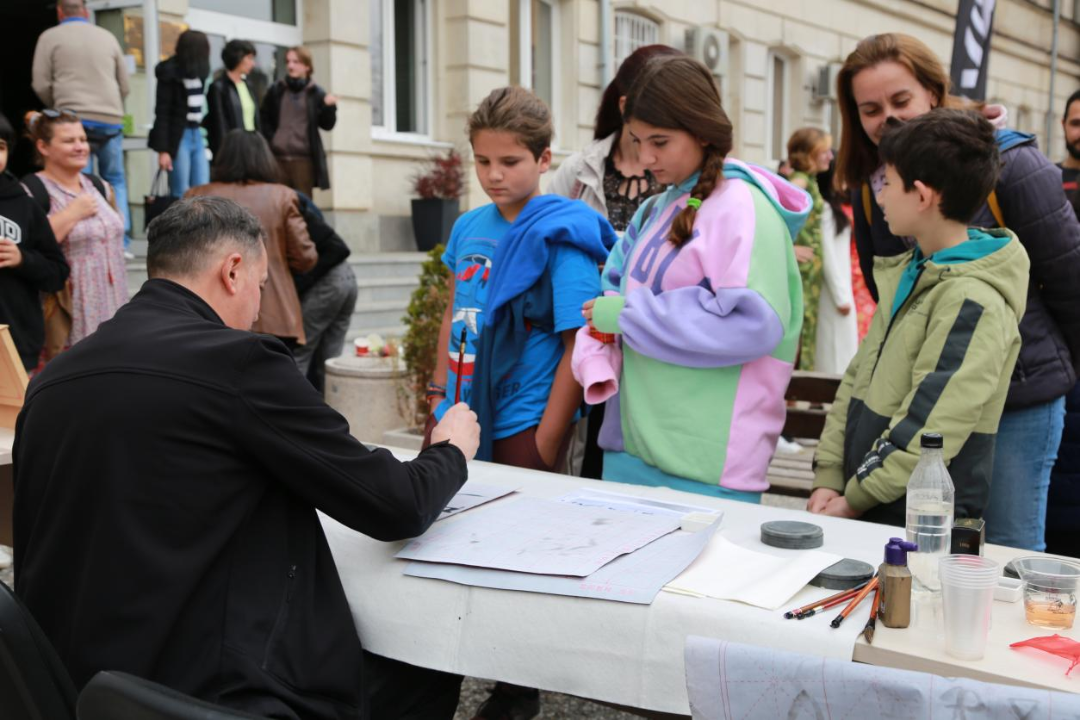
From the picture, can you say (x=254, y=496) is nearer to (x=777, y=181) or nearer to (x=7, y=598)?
(x=7, y=598)

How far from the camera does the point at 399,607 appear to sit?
1985mm

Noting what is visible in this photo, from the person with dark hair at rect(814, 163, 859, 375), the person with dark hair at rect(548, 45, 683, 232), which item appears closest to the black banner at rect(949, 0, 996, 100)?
the person with dark hair at rect(814, 163, 859, 375)

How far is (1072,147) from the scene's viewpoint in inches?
169

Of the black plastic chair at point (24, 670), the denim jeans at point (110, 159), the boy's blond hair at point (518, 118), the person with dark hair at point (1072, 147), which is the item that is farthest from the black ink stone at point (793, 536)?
the denim jeans at point (110, 159)

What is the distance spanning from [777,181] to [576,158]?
1406mm

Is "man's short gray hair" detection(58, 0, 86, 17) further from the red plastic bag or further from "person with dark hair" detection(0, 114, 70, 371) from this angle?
the red plastic bag

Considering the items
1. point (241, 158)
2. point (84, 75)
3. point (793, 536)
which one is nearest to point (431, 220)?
point (84, 75)

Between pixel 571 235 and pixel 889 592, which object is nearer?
pixel 889 592

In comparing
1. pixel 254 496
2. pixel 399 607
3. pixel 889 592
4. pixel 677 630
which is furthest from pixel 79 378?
pixel 889 592

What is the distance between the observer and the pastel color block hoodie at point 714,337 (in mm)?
2668

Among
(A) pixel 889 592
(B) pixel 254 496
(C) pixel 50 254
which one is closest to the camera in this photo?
(A) pixel 889 592

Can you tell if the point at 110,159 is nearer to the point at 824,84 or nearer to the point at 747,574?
the point at 747,574

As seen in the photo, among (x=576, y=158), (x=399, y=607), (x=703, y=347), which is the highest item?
(x=576, y=158)

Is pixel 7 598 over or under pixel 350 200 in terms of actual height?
under
